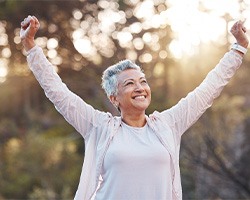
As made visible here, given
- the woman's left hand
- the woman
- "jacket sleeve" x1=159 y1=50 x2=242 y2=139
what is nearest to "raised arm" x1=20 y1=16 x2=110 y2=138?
the woman

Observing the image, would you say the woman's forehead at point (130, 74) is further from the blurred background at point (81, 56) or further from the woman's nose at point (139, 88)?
the blurred background at point (81, 56)

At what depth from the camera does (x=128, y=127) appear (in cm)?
274

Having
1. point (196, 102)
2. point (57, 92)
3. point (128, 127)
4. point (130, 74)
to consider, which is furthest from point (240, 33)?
point (57, 92)

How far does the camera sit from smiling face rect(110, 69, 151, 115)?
2.73 metres

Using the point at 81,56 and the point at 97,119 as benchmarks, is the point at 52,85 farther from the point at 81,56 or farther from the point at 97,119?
the point at 81,56

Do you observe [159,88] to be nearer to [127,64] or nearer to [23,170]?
[23,170]

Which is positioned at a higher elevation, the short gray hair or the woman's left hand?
the woman's left hand

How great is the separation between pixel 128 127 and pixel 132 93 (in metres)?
0.14

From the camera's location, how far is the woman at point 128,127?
2.60 meters

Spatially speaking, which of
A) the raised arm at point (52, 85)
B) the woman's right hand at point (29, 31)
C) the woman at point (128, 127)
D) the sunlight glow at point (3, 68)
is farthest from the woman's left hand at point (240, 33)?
the sunlight glow at point (3, 68)

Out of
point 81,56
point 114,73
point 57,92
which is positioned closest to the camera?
point 57,92

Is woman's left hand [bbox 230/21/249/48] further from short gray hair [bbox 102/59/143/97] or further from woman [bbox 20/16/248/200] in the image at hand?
short gray hair [bbox 102/59/143/97]

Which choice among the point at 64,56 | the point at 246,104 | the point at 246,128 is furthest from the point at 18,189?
the point at 246,104

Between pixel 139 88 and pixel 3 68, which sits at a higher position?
pixel 3 68
